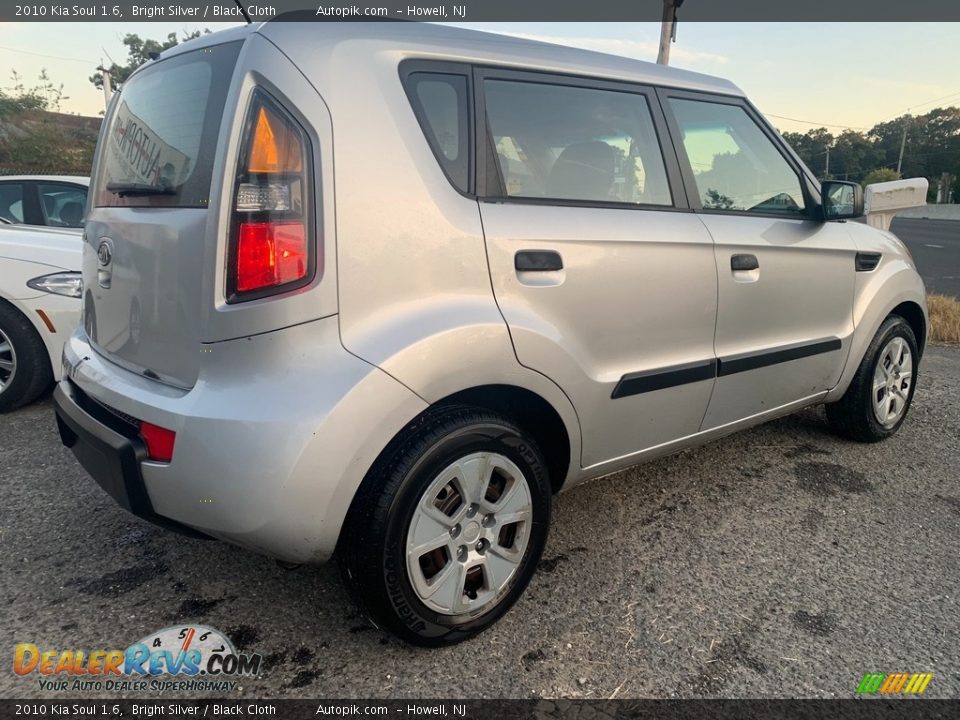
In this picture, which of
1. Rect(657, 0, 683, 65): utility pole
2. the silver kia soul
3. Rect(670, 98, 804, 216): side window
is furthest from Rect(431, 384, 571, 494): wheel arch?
Rect(657, 0, 683, 65): utility pole

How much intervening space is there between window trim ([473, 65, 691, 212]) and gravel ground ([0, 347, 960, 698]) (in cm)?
131

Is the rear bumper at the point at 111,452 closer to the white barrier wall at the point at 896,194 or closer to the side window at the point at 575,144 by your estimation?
the side window at the point at 575,144

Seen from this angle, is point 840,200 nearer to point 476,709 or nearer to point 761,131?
point 761,131

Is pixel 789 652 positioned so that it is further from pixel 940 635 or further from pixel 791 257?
pixel 791 257

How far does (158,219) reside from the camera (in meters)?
1.88

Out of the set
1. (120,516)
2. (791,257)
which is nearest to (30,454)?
(120,516)

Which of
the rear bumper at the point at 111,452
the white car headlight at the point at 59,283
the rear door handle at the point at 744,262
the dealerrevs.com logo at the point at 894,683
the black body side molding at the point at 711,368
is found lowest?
the dealerrevs.com logo at the point at 894,683

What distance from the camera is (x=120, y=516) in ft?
9.24

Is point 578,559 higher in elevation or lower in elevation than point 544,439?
lower

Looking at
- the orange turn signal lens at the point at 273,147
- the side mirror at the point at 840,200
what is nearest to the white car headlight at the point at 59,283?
the orange turn signal lens at the point at 273,147

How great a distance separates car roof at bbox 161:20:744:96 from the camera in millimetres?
1771

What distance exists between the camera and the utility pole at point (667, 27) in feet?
46.0

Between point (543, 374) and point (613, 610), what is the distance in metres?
0.84

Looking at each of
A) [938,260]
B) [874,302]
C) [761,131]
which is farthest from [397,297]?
[938,260]
